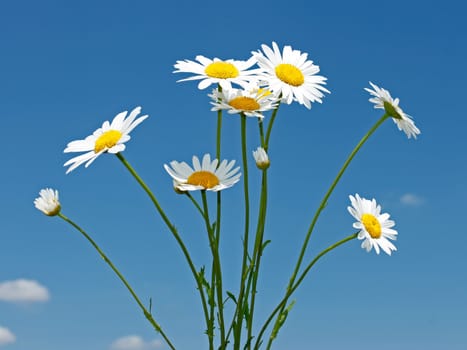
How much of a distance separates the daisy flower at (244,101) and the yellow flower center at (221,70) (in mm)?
56

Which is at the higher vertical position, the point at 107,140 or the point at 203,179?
the point at 107,140

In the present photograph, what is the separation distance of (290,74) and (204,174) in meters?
0.41

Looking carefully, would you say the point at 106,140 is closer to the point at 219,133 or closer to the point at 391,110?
the point at 219,133

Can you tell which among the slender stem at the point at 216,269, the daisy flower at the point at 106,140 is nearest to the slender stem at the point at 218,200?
the slender stem at the point at 216,269

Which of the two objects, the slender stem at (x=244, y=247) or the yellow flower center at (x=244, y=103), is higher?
the yellow flower center at (x=244, y=103)

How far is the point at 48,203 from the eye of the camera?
6.90ft

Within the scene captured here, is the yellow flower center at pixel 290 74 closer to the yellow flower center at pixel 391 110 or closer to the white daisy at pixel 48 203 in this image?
the yellow flower center at pixel 391 110

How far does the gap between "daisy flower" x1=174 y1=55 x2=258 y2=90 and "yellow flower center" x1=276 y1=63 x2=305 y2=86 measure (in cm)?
8

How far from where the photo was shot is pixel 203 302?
6.94ft

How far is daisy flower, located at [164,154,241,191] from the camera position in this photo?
6.55ft

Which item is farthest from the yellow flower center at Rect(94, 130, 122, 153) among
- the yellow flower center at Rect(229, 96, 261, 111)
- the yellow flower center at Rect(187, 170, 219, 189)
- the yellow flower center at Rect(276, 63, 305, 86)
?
the yellow flower center at Rect(276, 63, 305, 86)

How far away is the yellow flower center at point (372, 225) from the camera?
2.11 meters

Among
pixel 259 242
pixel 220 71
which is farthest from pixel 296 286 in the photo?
pixel 220 71

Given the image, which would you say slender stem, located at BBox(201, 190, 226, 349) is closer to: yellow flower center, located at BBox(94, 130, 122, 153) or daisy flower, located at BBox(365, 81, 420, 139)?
yellow flower center, located at BBox(94, 130, 122, 153)
